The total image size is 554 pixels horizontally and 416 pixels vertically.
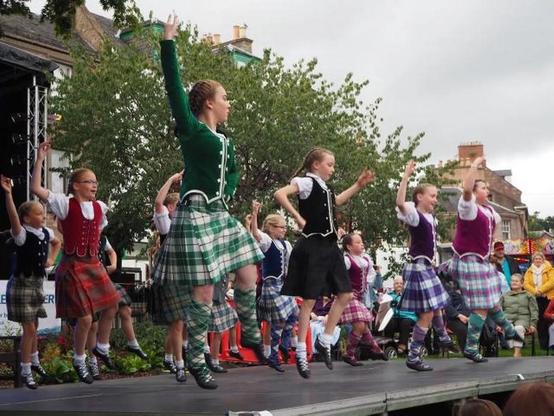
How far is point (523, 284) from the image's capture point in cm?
1530

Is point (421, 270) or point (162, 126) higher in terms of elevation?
point (162, 126)

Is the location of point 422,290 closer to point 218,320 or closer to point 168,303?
point 218,320

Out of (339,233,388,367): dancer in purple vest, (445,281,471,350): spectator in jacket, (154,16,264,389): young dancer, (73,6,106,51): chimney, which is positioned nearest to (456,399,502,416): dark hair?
(154,16,264,389): young dancer

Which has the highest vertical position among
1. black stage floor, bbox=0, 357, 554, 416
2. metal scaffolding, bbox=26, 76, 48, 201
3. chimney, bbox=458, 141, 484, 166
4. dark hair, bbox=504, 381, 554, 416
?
chimney, bbox=458, 141, 484, 166

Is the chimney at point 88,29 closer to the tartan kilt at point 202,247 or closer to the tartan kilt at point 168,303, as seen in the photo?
the tartan kilt at point 168,303

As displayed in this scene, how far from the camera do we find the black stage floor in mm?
4488

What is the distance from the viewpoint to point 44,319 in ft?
44.3

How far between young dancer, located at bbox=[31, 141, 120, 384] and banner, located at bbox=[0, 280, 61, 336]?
4.56 m

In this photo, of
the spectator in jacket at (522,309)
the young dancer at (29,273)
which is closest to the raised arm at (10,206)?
the young dancer at (29,273)

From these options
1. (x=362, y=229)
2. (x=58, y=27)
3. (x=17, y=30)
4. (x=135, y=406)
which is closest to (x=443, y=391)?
(x=135, y=406)

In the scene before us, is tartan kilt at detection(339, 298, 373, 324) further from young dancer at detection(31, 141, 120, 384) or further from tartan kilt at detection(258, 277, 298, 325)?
young dancer at detection(31, 141, 120, 384)

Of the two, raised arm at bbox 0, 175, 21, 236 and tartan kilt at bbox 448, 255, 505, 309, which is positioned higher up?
raised arm at bbox 0, 175, 21, 236

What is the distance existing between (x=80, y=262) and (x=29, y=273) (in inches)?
38.4

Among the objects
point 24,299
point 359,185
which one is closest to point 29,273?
point 24,299
